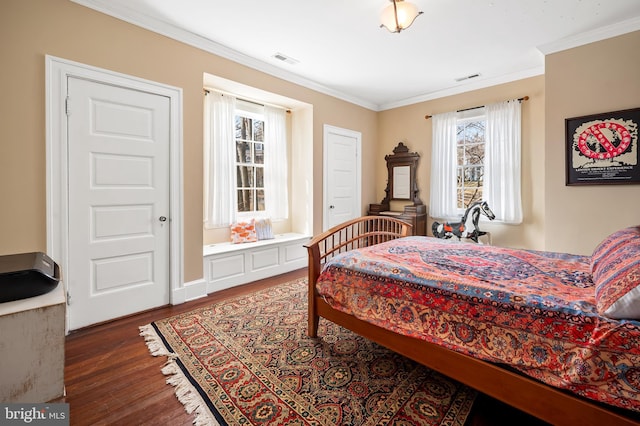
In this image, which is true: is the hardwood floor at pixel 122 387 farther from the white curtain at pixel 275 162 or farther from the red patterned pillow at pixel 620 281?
the white curtain at pixel 275 162

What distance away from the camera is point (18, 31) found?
7.05 ft

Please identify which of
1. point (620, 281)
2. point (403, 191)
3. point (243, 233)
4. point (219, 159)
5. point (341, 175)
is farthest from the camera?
point (403, 191)

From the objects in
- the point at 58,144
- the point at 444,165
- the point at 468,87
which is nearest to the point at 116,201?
the point at 58,144

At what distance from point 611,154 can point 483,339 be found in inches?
115

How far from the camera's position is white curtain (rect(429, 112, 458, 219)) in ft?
15.2

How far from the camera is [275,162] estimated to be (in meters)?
4.53

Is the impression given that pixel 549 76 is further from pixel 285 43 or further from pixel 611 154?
pixel 285 43

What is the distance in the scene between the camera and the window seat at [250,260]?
3.39m

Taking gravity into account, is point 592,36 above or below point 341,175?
above

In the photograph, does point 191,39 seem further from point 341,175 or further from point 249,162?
point 341,175

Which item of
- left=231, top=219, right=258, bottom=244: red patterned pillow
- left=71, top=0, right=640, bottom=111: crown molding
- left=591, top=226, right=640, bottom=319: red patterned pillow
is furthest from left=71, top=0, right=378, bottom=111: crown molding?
left=591, top=226, right=640, bottom=319: red patterned pillow

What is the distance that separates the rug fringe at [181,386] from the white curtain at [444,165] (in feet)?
13.7

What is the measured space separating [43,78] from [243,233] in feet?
8.04

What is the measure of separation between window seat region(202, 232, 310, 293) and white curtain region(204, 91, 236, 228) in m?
0.42
